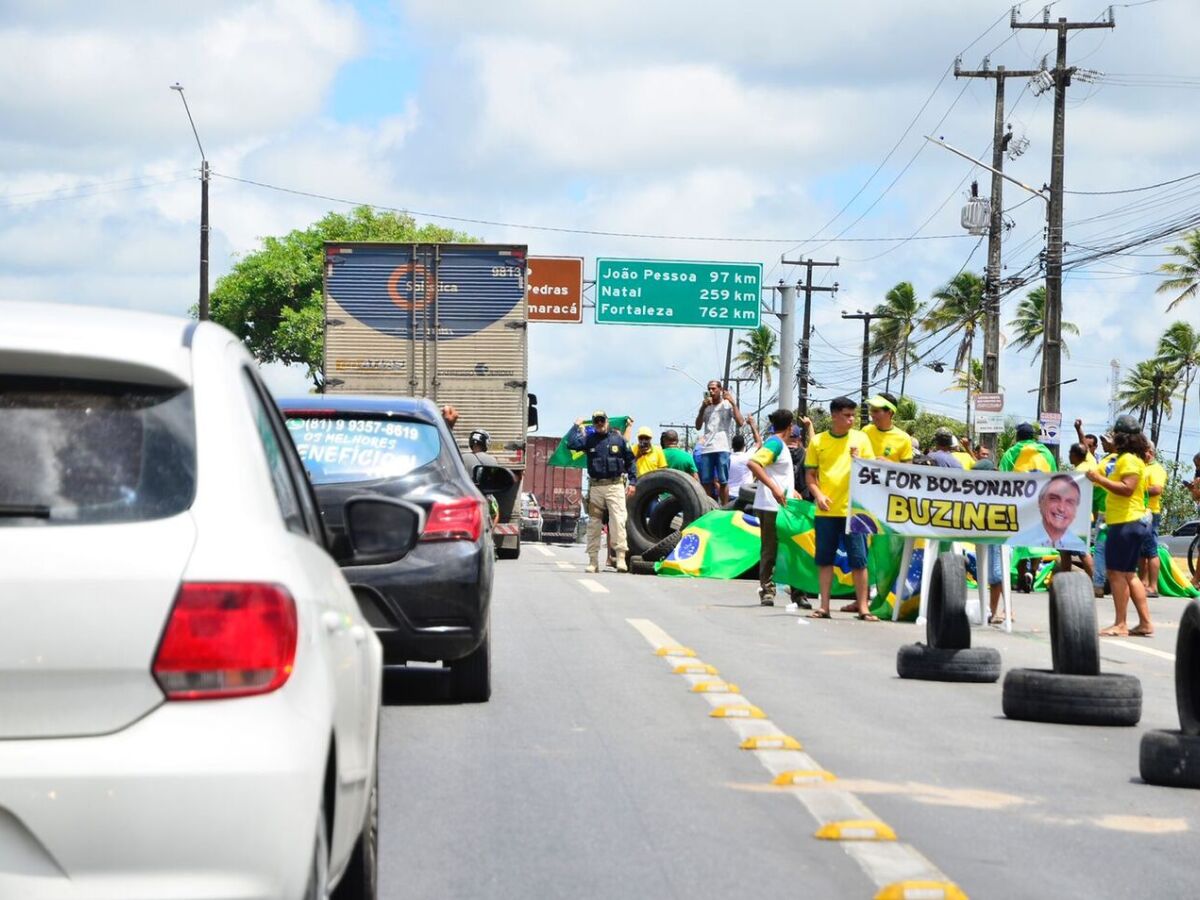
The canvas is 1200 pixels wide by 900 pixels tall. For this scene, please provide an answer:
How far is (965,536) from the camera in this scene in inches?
659

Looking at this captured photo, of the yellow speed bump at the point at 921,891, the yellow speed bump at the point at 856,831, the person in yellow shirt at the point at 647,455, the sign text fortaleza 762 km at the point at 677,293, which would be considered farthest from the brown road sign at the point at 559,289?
the yellow speed bump at the point at 921,891

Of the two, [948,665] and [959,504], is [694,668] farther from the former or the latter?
[959,504]

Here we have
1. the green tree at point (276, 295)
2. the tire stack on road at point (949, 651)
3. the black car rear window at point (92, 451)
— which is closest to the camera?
the black car rear window at point (92, 451)

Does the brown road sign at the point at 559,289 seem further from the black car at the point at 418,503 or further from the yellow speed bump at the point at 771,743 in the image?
the yellow speed bump at the point at 771,743

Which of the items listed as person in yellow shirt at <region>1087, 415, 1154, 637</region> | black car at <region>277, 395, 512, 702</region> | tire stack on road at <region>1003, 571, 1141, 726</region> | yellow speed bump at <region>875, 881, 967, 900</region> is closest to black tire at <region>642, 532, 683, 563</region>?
person in yellow shirt at <region>1087, 415, 1154, 637</region>

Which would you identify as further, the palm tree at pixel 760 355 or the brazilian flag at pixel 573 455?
the palm tree at pixel 760 355

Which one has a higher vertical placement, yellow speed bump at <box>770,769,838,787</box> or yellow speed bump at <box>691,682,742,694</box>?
yellow speed bump at <box>770,769,838,787</box>

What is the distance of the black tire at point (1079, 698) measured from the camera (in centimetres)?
988

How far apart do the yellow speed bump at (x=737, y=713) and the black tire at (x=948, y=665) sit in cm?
229

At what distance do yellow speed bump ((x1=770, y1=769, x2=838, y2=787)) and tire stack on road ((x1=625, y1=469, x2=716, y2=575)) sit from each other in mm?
15662

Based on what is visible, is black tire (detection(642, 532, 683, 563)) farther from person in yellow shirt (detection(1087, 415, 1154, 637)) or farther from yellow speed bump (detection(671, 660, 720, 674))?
yellow speed bump (detection(671, 660, 720, 674))

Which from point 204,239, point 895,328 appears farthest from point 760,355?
point 204,239

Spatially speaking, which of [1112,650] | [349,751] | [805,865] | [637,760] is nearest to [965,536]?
[1112,650]

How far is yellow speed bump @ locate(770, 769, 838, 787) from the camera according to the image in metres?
7.74
